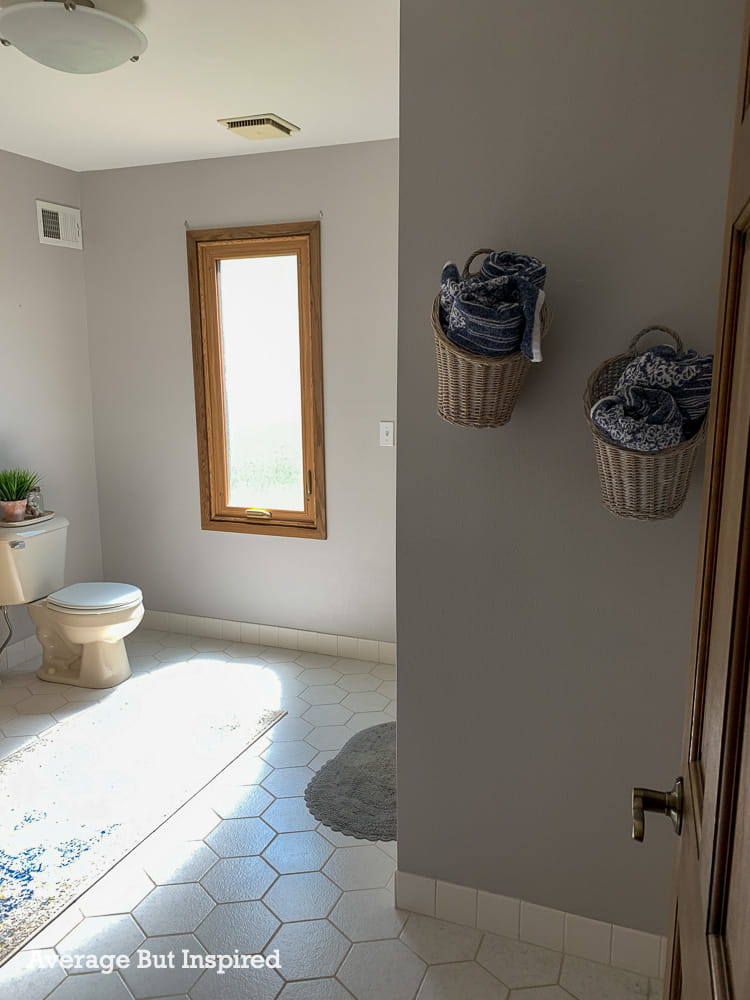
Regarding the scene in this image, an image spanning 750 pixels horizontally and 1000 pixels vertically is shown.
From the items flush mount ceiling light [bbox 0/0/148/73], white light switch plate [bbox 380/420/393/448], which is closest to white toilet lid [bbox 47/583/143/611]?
white light switch plate [bbox 380/420/393/448]

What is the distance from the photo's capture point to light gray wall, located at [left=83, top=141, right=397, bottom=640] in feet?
11.8

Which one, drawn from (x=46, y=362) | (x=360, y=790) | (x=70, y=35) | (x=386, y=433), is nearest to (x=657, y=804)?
(x=360, y=790)

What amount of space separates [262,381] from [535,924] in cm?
269

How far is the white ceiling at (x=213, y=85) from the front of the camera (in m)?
2.19

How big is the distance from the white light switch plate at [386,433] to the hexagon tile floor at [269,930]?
148 cm

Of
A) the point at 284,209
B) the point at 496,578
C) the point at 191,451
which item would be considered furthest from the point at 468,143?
the point at 191,451

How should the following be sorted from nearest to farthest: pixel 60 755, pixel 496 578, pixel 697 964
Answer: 1. pixel 697 964
2. pixel 496 578
3. pixel 60 755

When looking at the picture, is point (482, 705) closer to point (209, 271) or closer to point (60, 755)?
point (60, 755)

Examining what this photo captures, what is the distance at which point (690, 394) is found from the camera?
1506 millimetres

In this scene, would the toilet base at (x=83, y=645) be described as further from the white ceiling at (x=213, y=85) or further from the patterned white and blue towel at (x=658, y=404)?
the patterned white and blue towel at (x=658, y=404)

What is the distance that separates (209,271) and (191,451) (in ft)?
2.93

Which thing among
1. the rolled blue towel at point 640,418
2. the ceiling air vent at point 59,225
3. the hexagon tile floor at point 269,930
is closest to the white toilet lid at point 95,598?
the hexagon tile floor at point 269,930

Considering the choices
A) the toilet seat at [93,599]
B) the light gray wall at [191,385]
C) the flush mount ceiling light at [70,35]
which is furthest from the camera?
the light gray wall at [191,385]

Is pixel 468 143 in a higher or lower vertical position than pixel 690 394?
higher
